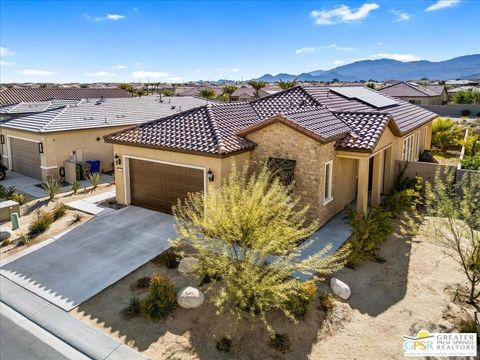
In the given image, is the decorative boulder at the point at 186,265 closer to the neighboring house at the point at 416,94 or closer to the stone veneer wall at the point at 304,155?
the stone veneer wall at the point at 304,155

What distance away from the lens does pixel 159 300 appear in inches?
407

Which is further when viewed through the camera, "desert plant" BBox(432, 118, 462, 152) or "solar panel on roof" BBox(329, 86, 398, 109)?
"desert plant" BBox(432, 118, 462, 152)

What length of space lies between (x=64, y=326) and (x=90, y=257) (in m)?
3.66

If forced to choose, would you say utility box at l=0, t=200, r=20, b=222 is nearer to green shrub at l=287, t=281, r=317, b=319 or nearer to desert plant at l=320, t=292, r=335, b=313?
green shrub at l=287, t=281, r=317, b=319

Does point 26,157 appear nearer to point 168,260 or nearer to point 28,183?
point 28,183

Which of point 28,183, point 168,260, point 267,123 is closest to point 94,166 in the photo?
point 28,183

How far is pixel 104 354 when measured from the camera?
8898 mm

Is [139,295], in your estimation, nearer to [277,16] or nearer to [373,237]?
[373,237]

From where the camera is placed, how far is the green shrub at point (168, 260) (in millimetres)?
12584

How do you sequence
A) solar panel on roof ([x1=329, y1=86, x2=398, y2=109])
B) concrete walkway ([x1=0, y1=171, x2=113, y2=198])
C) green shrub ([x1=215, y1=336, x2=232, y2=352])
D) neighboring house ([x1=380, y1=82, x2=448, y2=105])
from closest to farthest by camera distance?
green shrub ([x1=215, y1=336, x2=232, y2=352]) < concrete walkway ([x1=0, y1=171, x2=113, y2=198]) < solar panel on roof ([x1=329, y1=86, x2=398, y2=109]) < neighboring house ([x1=380, y1=82, x2=448, y2=105])

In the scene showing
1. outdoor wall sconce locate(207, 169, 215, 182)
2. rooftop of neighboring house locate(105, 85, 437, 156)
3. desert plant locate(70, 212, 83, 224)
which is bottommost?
desert plant locate(70, 212, 83, 224)

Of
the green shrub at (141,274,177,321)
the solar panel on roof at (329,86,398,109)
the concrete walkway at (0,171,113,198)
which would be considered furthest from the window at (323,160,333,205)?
the concrete walkway at (0,171,113,198)

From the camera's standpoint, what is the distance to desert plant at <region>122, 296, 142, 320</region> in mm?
10211

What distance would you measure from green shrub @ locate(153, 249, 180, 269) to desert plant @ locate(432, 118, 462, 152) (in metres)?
26.4
